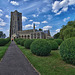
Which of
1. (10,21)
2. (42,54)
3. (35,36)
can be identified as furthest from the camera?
(10,21)

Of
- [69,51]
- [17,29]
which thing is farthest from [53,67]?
[17,29]

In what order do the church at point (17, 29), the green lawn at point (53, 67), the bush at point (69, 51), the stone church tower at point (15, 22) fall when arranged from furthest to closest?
the stone church tower at point (15, 22)
the church at point (17, 29)
the bush at point (69, 51)
the green lawn at point (53, 67)

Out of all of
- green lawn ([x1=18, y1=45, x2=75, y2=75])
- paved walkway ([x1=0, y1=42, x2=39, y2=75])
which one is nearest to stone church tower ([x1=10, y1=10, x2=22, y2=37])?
paved walkway ([x1=0, y1=42, x2=39, y2=75])

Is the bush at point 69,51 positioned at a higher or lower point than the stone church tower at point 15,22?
lower

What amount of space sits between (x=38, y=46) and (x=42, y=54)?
3.12 ft

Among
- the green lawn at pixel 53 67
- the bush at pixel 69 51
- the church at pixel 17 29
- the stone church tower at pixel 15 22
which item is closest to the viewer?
the green lawn at pixel 53 67

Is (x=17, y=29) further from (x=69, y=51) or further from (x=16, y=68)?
(x=69, y=51)

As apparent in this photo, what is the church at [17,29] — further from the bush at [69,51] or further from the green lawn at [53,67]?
the bush at [69,51]

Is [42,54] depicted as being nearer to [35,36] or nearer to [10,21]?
[35,36]

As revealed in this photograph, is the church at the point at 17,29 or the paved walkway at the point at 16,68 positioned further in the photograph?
the church at the point at 17,29

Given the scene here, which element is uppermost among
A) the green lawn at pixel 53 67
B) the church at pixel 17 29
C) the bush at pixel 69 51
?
the church at pixel 17 29

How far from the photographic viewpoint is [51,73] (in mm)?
3494

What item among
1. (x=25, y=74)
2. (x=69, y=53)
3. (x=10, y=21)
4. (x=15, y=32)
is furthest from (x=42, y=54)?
(x=10, y=21)

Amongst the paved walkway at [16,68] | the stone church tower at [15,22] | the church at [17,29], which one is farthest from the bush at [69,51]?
the stone church tower at [15,22]
